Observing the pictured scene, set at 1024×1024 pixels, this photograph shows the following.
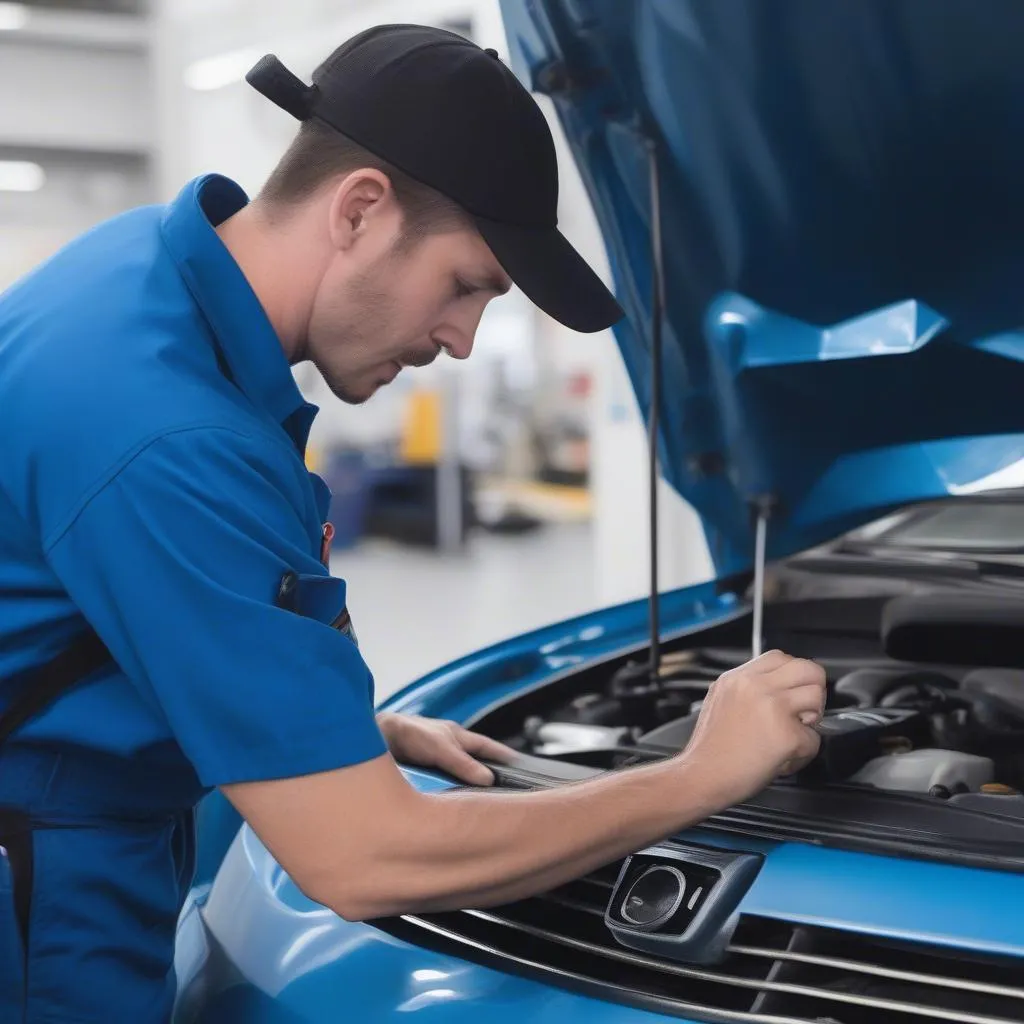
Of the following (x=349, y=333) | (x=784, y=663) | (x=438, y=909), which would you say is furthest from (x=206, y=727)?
(x=784, y=663)

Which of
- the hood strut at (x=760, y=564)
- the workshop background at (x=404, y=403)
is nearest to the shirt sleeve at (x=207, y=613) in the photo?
the hood strut at (x=760, y=564)

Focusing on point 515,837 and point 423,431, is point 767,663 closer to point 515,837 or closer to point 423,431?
point 515,837

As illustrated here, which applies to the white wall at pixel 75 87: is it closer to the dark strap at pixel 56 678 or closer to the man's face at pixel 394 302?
the man's face at pixel 394 302

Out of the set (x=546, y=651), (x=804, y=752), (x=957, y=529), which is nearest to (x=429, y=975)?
(x=804, y=752)

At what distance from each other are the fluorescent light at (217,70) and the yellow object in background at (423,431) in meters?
2.22

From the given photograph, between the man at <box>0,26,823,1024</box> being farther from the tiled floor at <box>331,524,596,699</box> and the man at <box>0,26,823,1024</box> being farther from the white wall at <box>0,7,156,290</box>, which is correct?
the white wall at <box>0,7,156,290</box>

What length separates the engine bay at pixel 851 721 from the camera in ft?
4.25

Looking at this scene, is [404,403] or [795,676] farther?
[404,403]

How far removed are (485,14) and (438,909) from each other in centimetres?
472

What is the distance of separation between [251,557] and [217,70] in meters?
7.14

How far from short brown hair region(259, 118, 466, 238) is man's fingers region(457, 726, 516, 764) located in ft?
1.89

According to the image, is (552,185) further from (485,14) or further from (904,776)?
(485,14)

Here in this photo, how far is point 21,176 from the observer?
43.3ft

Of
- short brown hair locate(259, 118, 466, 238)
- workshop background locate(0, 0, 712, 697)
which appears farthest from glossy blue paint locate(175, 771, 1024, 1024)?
workshop background locate(0, 0, 712, 697)
